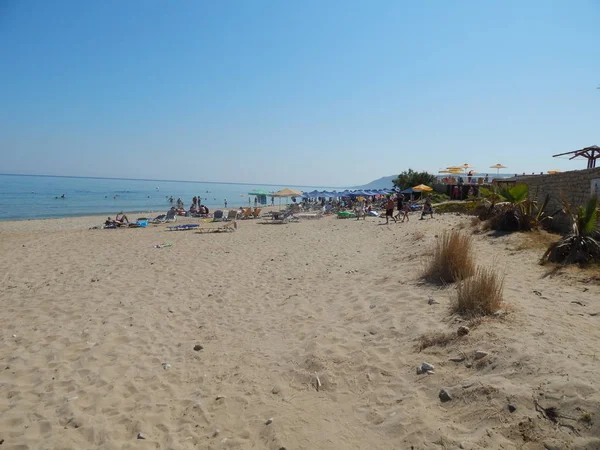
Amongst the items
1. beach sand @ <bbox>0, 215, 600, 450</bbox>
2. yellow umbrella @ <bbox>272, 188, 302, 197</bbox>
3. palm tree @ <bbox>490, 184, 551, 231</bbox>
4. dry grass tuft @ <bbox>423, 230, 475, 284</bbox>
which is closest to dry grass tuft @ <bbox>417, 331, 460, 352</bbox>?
beach sand @ <bbox>0, 215, 600, 450</bbox>

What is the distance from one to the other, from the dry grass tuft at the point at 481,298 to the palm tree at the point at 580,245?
106 inches

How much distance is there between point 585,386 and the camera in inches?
89.0

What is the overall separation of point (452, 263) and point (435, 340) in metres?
2.01

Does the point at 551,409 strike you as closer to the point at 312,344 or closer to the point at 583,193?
the point at 312,344

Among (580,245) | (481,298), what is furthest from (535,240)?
(481,298)

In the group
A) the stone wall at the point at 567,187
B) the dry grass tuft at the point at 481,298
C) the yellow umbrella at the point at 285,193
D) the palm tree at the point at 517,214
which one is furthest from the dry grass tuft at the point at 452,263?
the yellow umbrella at the point at 285,193

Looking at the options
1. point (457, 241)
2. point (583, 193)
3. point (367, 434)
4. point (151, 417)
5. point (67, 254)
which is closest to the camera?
point (367, 434)

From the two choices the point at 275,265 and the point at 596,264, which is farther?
the point at 275,265

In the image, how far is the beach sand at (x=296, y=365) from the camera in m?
2.41

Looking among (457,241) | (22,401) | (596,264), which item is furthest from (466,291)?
(22,401)

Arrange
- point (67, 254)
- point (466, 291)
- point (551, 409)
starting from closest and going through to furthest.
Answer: point (551, 409), point (466, 291), point (67, 254)

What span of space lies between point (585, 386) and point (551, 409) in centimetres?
29

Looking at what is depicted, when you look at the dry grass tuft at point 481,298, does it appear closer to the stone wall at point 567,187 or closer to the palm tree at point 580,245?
the palm tree at point 580,245

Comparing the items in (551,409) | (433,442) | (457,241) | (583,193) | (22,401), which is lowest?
(22,401)
